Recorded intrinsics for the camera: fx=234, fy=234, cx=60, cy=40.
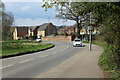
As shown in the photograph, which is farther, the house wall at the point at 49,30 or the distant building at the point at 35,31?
the house wall at the point at 49,30

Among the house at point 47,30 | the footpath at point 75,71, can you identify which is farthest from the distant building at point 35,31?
the footpath at point 75,71

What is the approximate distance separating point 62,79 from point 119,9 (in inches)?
133

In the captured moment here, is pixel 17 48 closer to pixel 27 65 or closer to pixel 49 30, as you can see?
pixel 27 65

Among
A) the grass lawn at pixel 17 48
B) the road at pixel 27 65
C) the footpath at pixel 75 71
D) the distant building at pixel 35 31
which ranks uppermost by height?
the distant building at pixel 35 31

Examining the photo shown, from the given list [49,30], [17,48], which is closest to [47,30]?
[49,30]

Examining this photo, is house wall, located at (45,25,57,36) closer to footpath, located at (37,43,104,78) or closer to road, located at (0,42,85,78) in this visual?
road, located at (0,42,85,78)

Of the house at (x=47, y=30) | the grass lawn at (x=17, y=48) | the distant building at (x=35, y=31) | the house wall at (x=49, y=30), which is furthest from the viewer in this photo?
the house wall at (x=49, y=30)

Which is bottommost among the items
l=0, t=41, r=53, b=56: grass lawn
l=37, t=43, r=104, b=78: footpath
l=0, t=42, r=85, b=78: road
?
l=0, t=41, r=53, b=56: grass lawn

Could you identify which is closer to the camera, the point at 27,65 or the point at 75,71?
the point at 75,71

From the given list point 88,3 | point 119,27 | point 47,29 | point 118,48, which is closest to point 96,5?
point 88,3

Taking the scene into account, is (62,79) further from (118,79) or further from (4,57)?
(4,57)

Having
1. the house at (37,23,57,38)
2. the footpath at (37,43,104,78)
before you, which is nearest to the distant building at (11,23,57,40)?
the house at (37,23,57,38)

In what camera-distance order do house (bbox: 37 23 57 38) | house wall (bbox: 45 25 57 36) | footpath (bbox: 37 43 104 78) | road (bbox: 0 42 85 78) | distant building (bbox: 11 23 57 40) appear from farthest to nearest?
house wall (bbox: 45 25 57 36)
distant building (bbox: 11 23 57 40)
house (bbox: 37 23 57 38)
road (bbox: 0 42 85 78)
footpath (bbox: 37 43 104 78)

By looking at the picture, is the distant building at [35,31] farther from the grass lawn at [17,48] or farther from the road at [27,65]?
the road at [27,65]
